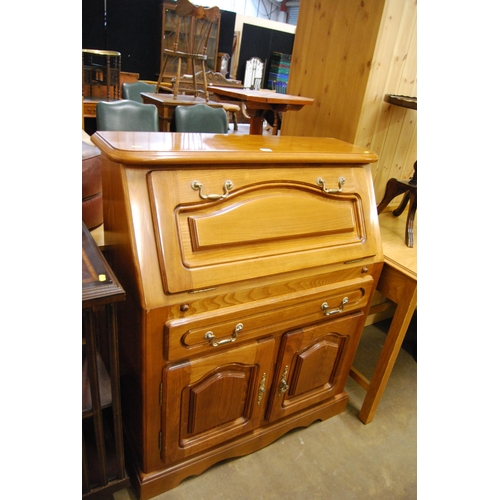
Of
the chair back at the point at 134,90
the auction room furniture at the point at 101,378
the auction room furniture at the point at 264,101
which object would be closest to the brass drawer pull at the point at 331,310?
the auction room furniture at the point at 101,378

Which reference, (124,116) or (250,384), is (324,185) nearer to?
(250,384)

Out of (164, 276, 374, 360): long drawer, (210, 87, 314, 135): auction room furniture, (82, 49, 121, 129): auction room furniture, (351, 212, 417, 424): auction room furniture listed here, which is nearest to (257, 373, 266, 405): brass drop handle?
(164, 276, 374, 360): long drawer

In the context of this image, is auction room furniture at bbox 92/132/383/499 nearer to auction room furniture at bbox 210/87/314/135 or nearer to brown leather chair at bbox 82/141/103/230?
brown leather chair at bbox 82/141/103/230

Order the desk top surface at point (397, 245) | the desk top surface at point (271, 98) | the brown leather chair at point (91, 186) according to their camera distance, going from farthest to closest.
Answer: the desk top surface at point (271, 98), the desk top surface at point (397, 245), the brown leather chair at point (91, 186)

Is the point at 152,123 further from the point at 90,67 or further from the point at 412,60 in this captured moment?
the point at 90,67

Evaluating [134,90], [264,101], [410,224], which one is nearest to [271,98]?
[264,101]

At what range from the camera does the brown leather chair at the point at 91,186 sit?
4.23 feet

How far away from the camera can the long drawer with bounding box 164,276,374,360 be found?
1.06 meters

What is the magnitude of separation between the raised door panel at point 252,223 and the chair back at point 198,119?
52.9 inches

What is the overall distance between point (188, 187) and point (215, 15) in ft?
11.9

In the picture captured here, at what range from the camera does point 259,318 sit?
120 centimetres

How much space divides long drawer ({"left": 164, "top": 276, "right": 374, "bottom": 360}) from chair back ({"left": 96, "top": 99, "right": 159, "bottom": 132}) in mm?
1468

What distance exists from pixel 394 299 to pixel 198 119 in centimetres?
161

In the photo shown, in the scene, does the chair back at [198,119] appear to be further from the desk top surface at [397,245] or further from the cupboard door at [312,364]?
the cupboard door at [312,364]
